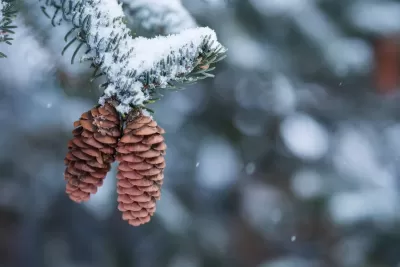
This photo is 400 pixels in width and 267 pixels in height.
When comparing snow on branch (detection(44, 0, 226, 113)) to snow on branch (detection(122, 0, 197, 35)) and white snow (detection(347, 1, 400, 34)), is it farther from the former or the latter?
white snow (detection(347, 1, 400, 34))

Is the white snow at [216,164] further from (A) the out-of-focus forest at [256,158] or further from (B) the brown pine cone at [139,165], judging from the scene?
(B) the brown pine cone at [139,165]

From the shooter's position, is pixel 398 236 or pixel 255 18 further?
pixel 398 236

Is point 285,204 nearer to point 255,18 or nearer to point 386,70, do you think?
point 386,70

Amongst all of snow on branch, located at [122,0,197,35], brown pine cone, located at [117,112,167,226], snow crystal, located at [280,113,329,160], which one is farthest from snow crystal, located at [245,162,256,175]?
brown pine cone, located at [117,112,167,226]

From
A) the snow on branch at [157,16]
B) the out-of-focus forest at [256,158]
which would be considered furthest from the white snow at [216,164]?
the snow on branch at [157,16]

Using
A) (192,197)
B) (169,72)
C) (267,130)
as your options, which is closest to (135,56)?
(169,72)

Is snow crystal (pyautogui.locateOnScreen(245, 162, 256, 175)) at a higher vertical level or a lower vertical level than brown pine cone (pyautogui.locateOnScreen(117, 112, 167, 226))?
higher
